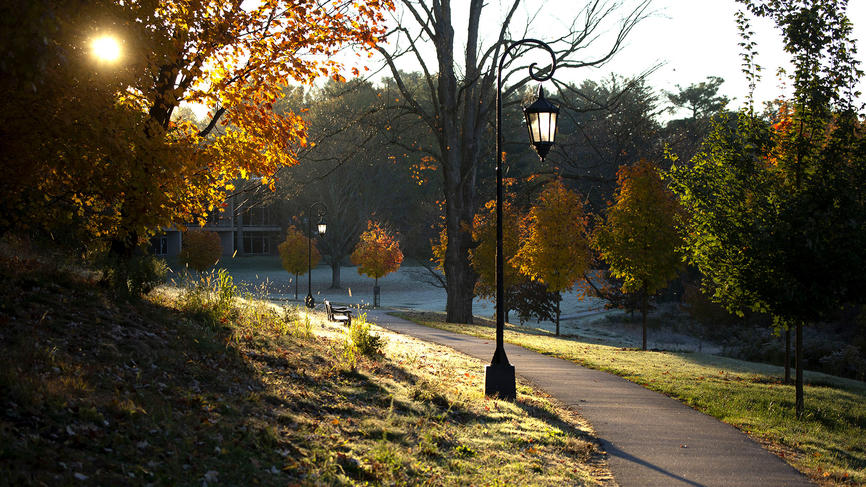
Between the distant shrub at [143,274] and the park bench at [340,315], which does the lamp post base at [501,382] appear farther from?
the park bench at [340,315]

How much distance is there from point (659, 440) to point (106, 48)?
7952mm

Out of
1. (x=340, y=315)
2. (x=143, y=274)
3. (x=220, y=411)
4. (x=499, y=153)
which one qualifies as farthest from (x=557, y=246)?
(x=220, y=411)

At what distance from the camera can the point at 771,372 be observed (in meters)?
14.8

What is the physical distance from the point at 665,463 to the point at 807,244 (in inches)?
165

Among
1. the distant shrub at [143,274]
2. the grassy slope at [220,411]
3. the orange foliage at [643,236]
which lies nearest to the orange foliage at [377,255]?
the orange foliage at [643,236]

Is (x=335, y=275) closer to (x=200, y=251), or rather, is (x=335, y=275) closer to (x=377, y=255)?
(x=377, y=255)

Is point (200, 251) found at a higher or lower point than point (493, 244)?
lower

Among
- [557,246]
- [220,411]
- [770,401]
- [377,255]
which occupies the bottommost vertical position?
[770,401]

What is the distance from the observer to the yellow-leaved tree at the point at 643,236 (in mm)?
19453

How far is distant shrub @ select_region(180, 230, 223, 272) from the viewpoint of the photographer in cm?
4031

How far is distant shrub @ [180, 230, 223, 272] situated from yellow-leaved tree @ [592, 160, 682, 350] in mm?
27564

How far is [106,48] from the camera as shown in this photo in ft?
24.9

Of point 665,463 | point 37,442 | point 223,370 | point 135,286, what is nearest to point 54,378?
point 37,442

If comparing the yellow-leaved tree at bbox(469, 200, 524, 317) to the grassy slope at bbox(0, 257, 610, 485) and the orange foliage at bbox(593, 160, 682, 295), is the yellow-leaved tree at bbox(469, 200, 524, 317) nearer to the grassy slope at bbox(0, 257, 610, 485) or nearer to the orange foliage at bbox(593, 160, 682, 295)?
the orange foliage at bbox(593, 160, 682, 295)
